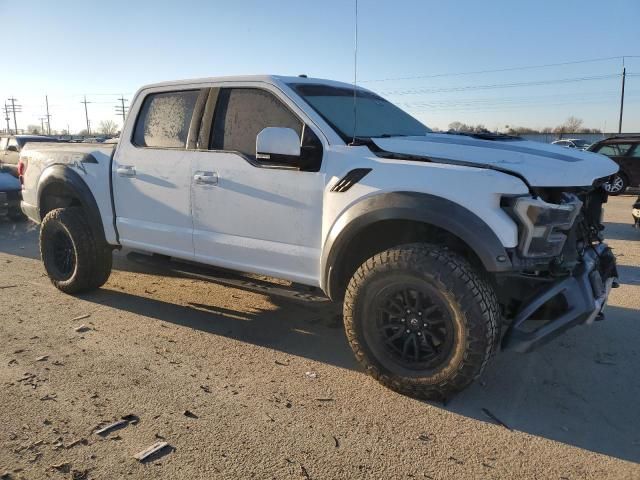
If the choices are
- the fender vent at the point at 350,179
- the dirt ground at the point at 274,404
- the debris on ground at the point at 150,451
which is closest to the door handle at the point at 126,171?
the dirt ground at the point at 274,404

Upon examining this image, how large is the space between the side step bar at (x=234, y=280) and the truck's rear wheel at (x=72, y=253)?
18.7 inches

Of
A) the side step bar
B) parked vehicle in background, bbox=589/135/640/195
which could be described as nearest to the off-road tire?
parked vehicle in background, bbox=589/135/640/195

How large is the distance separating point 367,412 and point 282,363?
89 centimetres

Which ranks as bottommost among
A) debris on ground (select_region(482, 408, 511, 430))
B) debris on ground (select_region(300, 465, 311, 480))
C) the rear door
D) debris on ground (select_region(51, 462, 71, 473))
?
debris on ground (select_region(482, 408, 511, 430))

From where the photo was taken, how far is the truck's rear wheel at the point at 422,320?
3.08 m

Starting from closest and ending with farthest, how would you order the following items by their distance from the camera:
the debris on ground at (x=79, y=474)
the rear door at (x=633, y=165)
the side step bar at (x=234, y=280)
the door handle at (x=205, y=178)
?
1. the debris on ground at (x=79, y=474)
2. the side step bar at (x=234, y=280)
3. the door handle at (x=205, y=178)
4. the rear door at (x=633, y=165)

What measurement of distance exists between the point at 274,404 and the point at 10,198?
29.6 feet

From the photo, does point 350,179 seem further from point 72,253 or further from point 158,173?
point 72,253

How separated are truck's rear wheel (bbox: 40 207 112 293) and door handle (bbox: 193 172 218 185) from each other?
5.14 ft

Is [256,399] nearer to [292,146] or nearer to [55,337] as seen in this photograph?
[292,146]

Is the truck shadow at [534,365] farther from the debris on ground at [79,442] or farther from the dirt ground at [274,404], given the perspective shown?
the debris on ground at [79,442]

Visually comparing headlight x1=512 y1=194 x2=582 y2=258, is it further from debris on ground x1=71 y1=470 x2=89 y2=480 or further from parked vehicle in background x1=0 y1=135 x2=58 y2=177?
parked vehicle in background x1=0 y1=135 x2=58 y2=177

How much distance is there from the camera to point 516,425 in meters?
3.04

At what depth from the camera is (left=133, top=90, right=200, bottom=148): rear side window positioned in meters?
4.47
